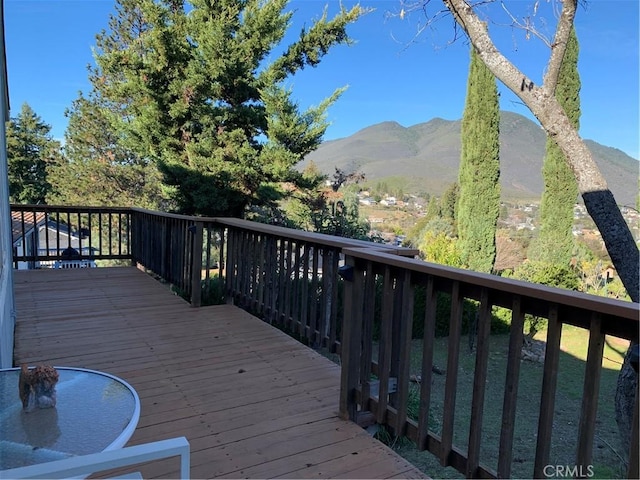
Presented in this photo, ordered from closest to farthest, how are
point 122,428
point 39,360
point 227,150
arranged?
1. point 122,428
2. point 39,360
3. point 227,150

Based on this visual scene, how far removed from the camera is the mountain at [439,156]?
8234 millimetres

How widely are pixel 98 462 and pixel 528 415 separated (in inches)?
210

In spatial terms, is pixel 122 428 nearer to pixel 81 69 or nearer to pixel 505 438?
pixel 505 438

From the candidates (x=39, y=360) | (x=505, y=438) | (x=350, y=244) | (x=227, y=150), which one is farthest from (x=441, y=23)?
(x=227, y=150)

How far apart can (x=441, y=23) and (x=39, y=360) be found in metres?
5.22

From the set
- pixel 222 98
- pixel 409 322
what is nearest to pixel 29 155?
pixel 222 98

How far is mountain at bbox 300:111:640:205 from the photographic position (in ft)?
27.0

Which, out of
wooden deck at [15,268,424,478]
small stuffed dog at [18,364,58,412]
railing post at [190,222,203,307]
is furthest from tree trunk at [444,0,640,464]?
small stuffed dog at [18,364,58,412]

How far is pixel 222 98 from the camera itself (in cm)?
1014

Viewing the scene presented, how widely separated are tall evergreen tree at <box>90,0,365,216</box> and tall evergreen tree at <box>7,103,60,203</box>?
13.3m

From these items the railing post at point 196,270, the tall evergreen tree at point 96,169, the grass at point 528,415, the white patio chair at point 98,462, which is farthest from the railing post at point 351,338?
the tall evergreen tree at point 96,169

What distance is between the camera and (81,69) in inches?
704

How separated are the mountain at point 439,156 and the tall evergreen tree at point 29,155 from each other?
49.0 feet

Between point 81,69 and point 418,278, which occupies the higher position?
point 81,69
